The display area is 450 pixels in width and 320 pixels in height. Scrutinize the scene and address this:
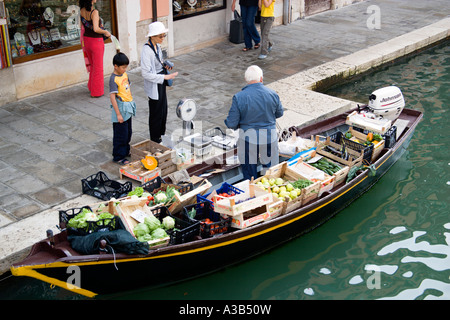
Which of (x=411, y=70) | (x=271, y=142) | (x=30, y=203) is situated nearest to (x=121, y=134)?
(x=30, y=203)

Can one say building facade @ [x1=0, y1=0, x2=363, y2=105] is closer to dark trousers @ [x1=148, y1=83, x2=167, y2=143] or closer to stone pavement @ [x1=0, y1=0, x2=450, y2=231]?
stone pavement @ [x1=0, y1=0, x2=450, y2=231]

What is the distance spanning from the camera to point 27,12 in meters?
9.45

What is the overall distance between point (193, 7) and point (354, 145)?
6110 mm

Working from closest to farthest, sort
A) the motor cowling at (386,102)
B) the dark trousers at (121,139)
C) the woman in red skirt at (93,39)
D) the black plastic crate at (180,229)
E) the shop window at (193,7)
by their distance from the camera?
the black plastic crate at (180,229)
the dark trousers at (121,139)
the motor cowling at (386,102)
the woman in red skirt at (93,39)
the shop window at (193,7)

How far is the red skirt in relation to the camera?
30.6 ft

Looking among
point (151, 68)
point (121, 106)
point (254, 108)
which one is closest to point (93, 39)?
point (151, 68)

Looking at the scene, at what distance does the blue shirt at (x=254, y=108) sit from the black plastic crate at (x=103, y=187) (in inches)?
56.7

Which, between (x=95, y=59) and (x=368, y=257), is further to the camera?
(x=95, y=59)

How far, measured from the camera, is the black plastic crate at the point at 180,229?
18.9 ft

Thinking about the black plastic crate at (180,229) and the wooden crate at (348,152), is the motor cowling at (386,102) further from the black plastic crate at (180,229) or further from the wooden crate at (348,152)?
the black plastic crate at (180,229)

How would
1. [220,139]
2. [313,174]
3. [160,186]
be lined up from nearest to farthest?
[160,186], [313,174], [220,139]

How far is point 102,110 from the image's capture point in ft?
30.8

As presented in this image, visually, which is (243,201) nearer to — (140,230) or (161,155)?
(140,230)

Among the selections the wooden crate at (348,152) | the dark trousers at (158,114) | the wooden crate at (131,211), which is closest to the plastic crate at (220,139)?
the dark trousers at (158,114)
